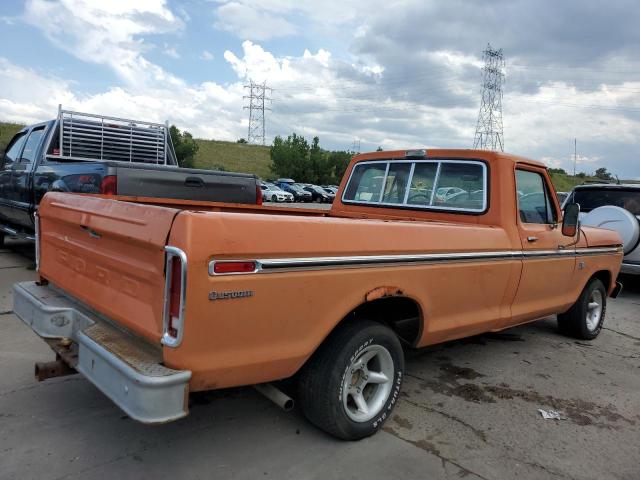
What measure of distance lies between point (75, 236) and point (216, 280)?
1.45m

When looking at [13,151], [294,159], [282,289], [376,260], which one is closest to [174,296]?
[282,289]

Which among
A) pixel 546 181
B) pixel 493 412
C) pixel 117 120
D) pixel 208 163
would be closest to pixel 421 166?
pixel 546 181

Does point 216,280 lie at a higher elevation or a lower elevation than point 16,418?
higher

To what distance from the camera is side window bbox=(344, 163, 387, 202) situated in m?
5.27

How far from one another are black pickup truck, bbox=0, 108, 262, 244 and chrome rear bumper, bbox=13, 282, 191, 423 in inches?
116

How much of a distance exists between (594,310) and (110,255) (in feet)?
18.0

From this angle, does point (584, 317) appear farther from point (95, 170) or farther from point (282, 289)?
point (95, 170)

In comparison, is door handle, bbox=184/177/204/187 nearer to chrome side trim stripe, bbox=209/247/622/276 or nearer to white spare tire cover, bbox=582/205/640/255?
chrome side trim stripe, bbox=209/247/622/276

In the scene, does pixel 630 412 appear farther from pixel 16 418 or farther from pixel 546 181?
pixel 16 418

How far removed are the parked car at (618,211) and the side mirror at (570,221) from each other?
11.7ft

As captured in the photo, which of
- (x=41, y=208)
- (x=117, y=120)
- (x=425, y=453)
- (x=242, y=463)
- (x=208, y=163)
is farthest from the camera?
(x=208, y=163)

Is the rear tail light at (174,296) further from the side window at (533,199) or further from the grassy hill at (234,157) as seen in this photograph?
the grassy hill at (234,157)

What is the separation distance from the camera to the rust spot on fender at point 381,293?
10.2 ft

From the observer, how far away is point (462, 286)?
3824 millimetres
